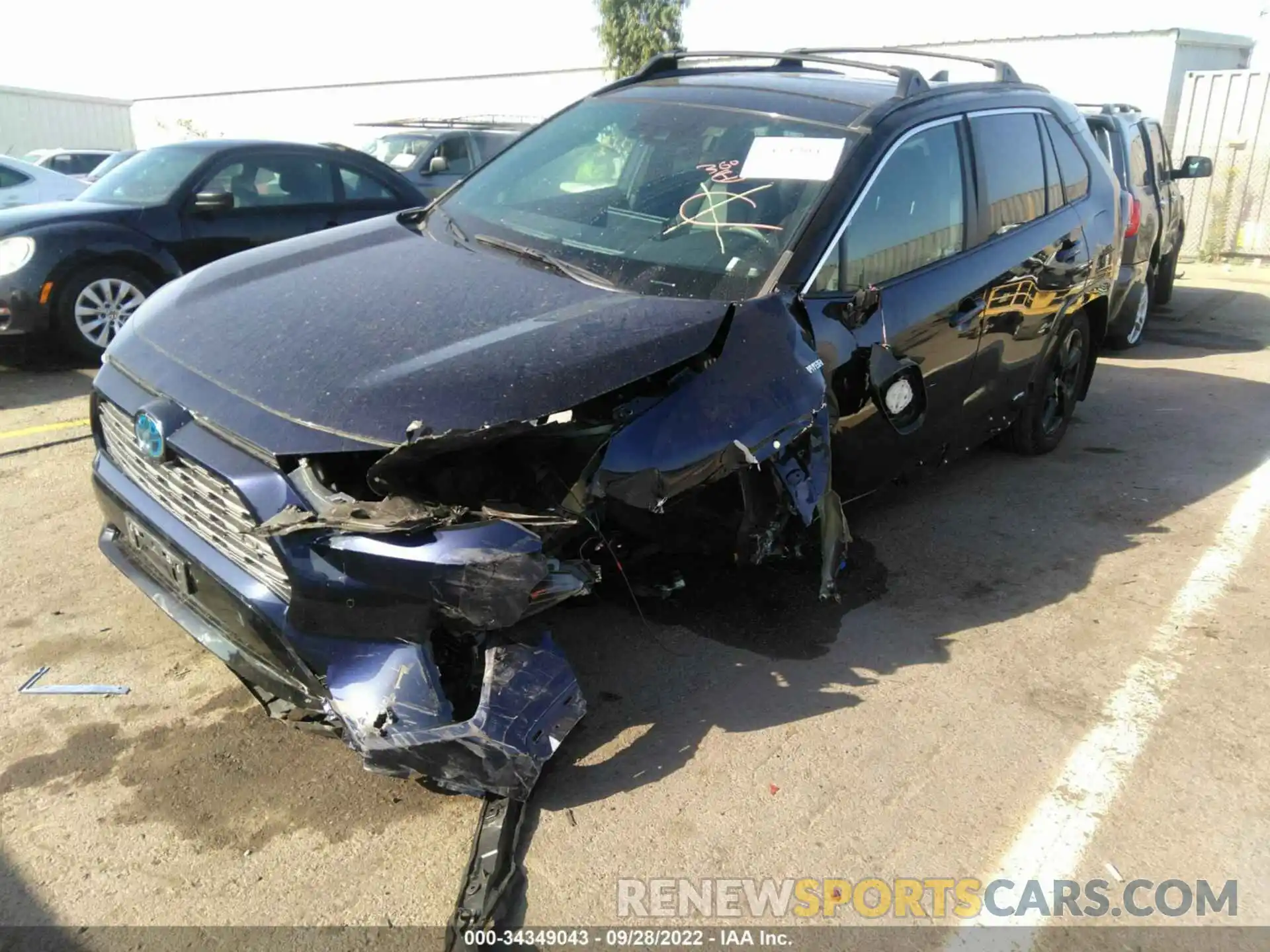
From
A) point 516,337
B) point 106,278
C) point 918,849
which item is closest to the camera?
point 918,849

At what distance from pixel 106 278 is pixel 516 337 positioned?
17.1 ft

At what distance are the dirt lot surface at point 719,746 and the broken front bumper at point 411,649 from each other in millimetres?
292

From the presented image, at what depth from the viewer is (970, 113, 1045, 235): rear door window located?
454 cm

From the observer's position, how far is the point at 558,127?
4.59 m

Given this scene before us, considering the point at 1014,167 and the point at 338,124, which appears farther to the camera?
the point at 338,124

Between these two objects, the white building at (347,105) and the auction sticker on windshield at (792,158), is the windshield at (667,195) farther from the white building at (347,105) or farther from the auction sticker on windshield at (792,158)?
the white building at (347,105)

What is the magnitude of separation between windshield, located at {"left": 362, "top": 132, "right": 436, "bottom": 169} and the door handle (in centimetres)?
866

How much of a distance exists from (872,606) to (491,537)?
2.03 m

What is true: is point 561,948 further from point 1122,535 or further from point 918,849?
point 1122,535

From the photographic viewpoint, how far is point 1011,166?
4773mm

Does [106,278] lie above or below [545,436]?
below

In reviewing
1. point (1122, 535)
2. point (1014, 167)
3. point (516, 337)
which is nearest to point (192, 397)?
point (516, 337)

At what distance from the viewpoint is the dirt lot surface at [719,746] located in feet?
8.54

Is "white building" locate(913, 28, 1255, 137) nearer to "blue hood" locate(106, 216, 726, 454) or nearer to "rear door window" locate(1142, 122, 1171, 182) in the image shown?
"rear door window" locate(1142, 122, 1171, 182)
